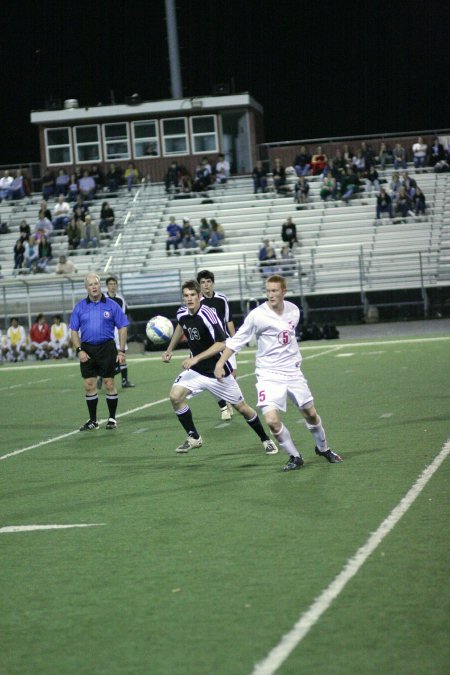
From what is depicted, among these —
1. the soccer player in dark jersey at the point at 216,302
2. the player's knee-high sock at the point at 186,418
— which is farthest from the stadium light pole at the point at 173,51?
the player's knee-high sock at the point at 186,418

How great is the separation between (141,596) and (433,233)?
30370 mm

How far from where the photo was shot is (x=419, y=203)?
35906 millimetres

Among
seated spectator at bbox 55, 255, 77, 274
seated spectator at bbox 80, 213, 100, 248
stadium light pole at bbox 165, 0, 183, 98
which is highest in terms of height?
stadium light pole at bbox 165, 0, 183, 98

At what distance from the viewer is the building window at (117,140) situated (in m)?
44.4

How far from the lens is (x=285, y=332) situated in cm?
938

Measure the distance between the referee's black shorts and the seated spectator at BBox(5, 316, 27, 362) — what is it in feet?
58.9

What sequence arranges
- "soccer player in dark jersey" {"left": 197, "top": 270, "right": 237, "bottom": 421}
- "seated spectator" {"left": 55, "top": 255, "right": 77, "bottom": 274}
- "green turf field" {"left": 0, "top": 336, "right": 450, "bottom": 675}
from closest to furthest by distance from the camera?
1. "green turf field" {"left": 0, "top": 336, "right": 450, "bottom": 675}
2. "soccer player in dark jersey" {"left": 197, "top": 270, "right": 237, "bottom": 421}
3. "seated spectator" {"left": 55, "top": 255, "right": 77, "bottom": 274}

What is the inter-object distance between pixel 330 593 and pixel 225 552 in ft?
3.98

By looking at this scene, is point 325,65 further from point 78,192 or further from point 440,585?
point 440,585

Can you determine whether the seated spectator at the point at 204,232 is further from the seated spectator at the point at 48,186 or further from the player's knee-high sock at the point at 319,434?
the player's knee-high sock at the point at 319,434

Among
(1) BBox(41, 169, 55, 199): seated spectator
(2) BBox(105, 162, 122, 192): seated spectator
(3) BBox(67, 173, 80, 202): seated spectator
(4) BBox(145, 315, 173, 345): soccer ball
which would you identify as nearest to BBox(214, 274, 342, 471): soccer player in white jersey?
(4) BBox(145, 315, 173, 345): soccer ball

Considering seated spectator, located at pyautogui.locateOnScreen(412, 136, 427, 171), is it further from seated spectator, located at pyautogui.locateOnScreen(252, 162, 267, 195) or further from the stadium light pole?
the stadium light pole

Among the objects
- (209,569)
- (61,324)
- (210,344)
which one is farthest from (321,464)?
(61,324)

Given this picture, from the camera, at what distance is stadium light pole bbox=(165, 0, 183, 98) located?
41594 millimetres
